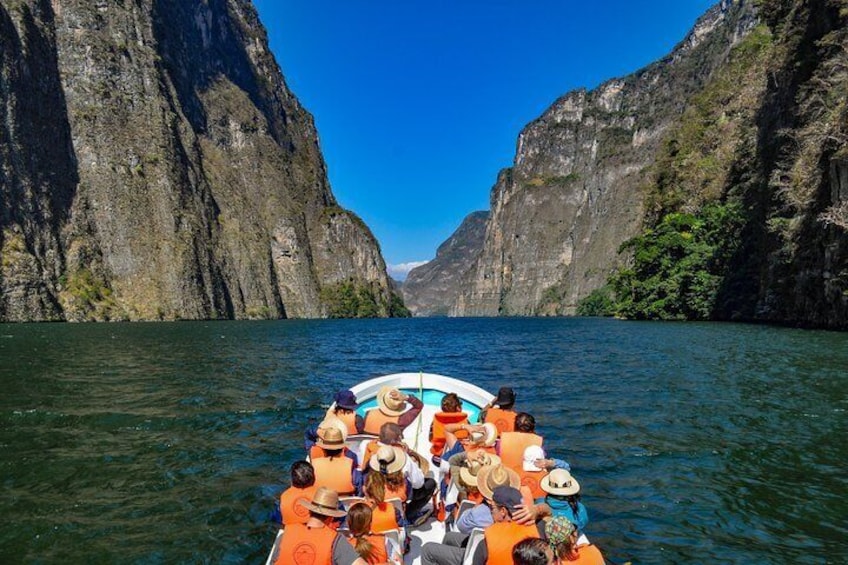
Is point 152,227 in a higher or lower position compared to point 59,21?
lower

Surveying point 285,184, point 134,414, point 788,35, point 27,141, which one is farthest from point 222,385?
point 285,184

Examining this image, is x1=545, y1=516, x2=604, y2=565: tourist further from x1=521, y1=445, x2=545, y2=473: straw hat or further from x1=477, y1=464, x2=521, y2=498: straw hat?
x1=521, y1=445, x2=545, y2=473: straw hat

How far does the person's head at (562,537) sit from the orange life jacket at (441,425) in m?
5.07

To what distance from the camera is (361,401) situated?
1343 centimetres

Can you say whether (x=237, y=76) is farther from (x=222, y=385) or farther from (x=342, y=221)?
(x=222, y=385)

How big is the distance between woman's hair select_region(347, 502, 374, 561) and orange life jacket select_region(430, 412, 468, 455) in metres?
4.70

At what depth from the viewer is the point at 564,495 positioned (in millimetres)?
6668

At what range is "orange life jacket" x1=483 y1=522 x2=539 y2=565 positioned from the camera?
557 centimetres

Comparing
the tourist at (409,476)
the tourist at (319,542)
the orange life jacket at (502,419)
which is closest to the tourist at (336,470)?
the tourist at (409,476)

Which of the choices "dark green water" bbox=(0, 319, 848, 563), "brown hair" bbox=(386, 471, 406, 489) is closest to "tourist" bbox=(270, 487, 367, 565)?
"brown hair" bbox=(386, 471, 406, 489)

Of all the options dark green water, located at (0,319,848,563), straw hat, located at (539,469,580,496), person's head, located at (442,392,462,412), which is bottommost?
dark green water, located at (0,319,848,563)

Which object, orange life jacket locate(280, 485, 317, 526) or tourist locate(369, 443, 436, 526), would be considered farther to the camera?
tourist locate(369, 443, 436, 526)

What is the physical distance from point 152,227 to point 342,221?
81.0m

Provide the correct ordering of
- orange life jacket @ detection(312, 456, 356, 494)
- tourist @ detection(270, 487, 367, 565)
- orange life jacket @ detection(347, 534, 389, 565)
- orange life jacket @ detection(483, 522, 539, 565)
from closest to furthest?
Answer: orange life jacket @ detection(483, 522, 539, 565) < tourist @ detection(270, 487, 367, 565) < orange life jacket @ detection(347, 534, 389, 565) < orange life jacket @ detection(312, 456, 356, 494)
